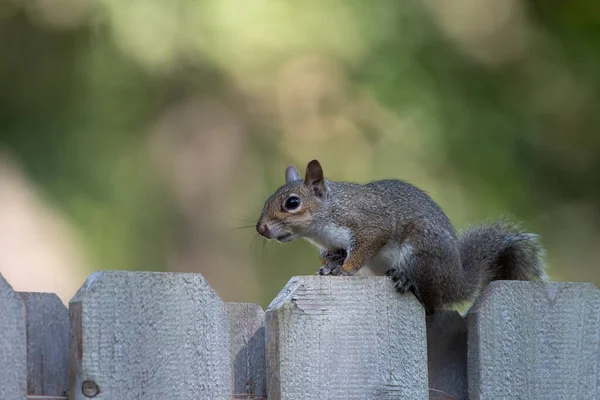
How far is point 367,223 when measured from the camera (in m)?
3.05

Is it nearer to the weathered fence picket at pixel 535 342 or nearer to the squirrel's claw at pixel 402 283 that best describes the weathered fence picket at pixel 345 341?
the squirrel's claw at pixel 402 283

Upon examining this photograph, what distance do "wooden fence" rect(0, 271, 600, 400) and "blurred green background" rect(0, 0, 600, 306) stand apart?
2494mm

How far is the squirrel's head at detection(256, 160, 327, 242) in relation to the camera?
3.25 metres

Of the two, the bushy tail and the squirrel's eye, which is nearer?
the bushy tail

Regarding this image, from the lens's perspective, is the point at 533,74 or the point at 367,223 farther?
the point at 533,74

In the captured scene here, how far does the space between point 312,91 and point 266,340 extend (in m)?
3.53

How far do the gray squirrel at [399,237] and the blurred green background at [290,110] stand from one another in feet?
5.10

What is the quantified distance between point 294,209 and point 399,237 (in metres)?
0.47

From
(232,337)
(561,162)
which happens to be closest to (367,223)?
(232,337)

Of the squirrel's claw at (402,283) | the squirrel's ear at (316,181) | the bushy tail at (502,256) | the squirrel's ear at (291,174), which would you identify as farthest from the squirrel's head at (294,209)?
the squirrel's claw at (402,283)

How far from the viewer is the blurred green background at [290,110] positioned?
490 cm

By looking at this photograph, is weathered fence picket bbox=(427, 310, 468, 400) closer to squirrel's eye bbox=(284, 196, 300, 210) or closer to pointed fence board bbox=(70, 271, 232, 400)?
pointed fence board bbox=(70, 271, 232, 400)

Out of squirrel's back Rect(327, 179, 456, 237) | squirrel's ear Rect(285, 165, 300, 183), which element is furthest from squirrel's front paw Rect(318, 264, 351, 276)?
squirrel's ear Rect(285, 165, 300, 183)

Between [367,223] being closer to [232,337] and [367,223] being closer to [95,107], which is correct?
[232,337]
